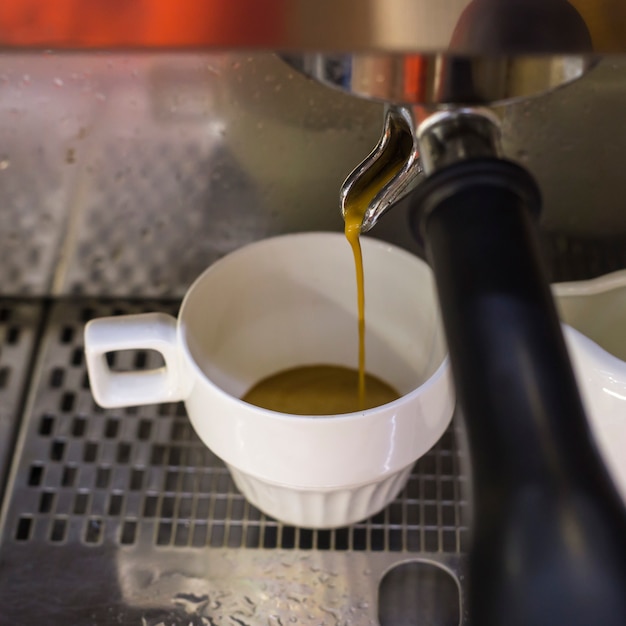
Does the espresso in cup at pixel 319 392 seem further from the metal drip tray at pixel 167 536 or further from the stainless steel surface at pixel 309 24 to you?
the stainless steel surface at pixel 309 24

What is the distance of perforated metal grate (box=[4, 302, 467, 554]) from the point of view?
38 cm

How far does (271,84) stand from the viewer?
38 cm

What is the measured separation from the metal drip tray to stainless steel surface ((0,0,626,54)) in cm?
24

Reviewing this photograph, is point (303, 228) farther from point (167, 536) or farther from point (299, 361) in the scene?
point (167, 536)

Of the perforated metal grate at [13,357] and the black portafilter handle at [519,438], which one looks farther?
the perforated metal grate at [13,357]

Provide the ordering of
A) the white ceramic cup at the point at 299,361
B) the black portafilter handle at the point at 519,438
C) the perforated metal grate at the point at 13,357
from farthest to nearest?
the perforated metal grate at the point at 13,357, the white ceramic cup at the point at 299,361, the black portafilter handle at the point at 519,438

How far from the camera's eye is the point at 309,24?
0.21 metres

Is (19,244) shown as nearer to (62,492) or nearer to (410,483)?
(62,492)

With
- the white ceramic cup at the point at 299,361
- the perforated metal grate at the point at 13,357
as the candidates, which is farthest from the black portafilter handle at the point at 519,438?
the perforated metal grate at the point at 13,357

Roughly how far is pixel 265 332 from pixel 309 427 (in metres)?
0.14

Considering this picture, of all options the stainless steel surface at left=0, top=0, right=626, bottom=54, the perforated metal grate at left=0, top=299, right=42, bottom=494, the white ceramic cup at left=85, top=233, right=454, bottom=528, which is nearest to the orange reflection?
the stainless steel surface at left=0, top=0, right=626, bottom=54

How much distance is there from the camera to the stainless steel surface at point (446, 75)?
0.68 ft

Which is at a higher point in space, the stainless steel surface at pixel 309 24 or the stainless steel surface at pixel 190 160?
→ the stainless steel surface at pixel 309 24

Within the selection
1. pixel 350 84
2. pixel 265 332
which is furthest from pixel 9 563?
pixel 350 84
